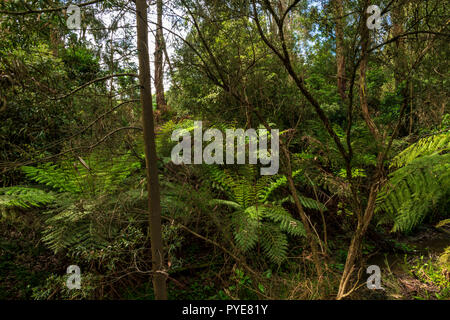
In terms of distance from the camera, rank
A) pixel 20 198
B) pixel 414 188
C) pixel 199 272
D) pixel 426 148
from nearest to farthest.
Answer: pixel 20 198 < pixel 199 272 < pixel 414 188 < pixel 426 148

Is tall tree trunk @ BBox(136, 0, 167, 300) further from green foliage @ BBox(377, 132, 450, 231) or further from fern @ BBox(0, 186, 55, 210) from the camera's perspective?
green foliage @ BBox(377, 132, 450, 231)

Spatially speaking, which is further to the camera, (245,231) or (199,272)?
(199,272)

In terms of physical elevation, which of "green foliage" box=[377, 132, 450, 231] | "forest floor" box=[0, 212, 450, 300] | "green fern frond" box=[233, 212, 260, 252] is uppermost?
"green foliage" box=[377, 132, 450, 231]

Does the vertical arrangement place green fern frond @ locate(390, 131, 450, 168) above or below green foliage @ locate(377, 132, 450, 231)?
above

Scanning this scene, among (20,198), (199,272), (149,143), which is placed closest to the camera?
(149,143)

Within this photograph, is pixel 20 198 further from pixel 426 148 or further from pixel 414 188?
pixel 426 148


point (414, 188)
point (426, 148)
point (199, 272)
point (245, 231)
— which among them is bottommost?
point (199, 272)

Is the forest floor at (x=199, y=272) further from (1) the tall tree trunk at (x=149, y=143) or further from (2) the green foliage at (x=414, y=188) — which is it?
(1) the tall tree trunk at (x=149, y=143)

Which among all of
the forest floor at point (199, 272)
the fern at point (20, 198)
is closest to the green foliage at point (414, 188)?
the forest floor at point (199, 272)

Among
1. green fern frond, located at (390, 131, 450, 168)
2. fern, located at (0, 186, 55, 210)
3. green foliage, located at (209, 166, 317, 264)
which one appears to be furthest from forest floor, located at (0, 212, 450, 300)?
green fern frond, located at (390, 131, 450, 168)

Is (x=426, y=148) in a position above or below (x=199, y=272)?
above

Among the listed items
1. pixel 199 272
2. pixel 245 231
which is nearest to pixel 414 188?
pixel 245 231

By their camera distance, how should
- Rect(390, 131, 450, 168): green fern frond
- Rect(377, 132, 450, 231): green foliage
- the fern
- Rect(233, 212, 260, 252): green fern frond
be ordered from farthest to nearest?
Rect(390, 131, 450, 168): green fern frond, Rect(377, 132, 450, 231): green foliage, Rect(233, 212, 260, 252): green fern frond, the fern
